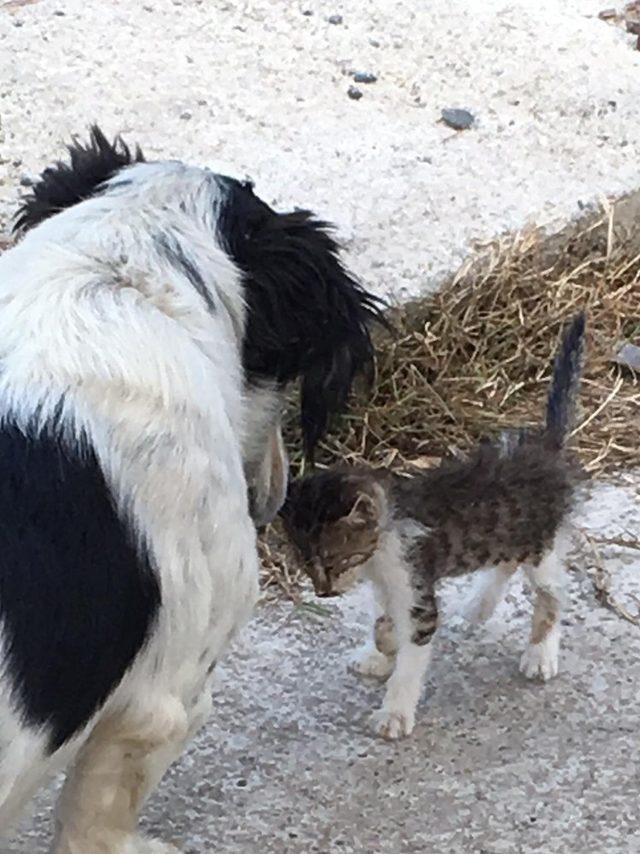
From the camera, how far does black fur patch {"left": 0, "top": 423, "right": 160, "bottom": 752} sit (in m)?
2.09

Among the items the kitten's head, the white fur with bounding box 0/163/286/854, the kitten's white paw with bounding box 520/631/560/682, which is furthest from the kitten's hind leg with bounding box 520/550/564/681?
the white fur with bounding box 0/163/286/854

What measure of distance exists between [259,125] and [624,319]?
134 centimetres

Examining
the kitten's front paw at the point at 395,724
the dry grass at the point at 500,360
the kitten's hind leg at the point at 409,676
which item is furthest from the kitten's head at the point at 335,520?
the dry grass at the point at 500,360

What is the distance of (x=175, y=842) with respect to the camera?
297 cm

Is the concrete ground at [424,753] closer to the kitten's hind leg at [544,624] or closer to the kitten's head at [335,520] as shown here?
the kitten's hind leg at [544,624]

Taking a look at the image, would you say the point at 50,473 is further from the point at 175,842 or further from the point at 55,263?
the point at 175,842

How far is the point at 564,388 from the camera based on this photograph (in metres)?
3.54

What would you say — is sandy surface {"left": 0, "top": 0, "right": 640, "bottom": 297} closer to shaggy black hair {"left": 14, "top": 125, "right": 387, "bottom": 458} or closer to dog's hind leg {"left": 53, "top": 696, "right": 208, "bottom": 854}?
shaggy black hair {"left": 14, "top": 125, "right": 387, "bottom": 458}

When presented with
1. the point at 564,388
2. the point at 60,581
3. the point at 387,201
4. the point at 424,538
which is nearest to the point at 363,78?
the point at 387,201

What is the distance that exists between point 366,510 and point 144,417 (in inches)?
35.8

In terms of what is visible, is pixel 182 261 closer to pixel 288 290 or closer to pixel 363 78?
pixel 288 290

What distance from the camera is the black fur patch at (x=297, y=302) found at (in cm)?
268

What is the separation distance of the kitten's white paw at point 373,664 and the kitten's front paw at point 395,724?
172 mm

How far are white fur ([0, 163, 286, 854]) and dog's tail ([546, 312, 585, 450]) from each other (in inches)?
41.1
